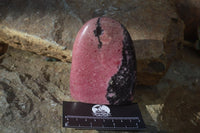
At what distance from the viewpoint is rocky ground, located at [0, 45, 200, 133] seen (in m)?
1.26

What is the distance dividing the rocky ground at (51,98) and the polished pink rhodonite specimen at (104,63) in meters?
0.23

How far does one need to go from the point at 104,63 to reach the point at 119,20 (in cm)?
59

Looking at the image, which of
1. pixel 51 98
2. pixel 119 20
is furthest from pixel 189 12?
pixel 51 98

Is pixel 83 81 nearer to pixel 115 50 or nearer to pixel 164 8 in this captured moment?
pixel 115 50

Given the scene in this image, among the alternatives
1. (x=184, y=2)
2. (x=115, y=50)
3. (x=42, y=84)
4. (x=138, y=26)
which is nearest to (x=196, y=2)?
(x=184, y=2)

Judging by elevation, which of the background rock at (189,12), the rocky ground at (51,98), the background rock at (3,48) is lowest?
the rocky ground at (51,98)

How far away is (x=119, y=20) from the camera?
1761 mm

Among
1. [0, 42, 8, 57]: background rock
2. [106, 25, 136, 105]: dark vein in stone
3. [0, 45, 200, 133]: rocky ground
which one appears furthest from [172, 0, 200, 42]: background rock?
[0, 42, 8, 57]: background rock

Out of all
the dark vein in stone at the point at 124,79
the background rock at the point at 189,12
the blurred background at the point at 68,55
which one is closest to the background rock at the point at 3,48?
the blurred background at the point at 68,55

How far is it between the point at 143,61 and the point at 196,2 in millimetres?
1400

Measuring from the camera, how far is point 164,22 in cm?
182

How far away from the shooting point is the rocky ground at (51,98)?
1.26 m

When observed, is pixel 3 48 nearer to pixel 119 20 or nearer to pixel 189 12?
pixel 119 20

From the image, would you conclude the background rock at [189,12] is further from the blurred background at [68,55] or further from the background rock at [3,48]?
the background rock at [3,48]
